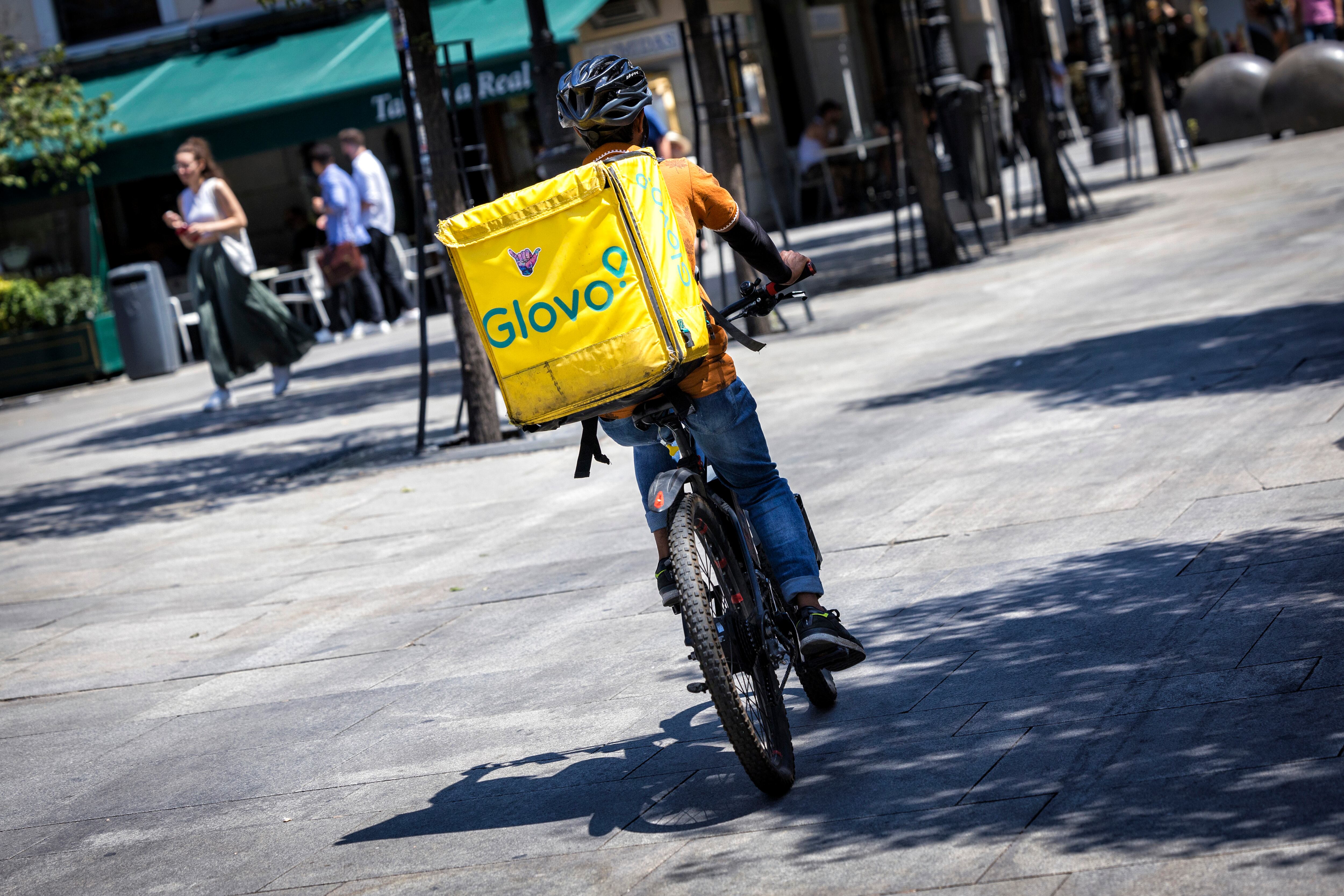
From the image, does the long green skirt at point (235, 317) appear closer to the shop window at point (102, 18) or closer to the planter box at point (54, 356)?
the planter box at point (54, 356)

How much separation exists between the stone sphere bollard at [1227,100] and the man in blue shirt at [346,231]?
A: 12.0 metres

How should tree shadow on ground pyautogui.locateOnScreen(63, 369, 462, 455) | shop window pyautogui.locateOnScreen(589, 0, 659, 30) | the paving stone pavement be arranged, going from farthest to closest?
shop window pyautogui.locateOnScreen(589, 0, 659, 30) → tree shadow on ground pyautogui.locateOnScreen(63, 369, 462, 455) → the paving stone pavement

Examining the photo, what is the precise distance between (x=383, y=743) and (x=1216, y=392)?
15.0 ft

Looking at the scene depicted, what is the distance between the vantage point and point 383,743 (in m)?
4.88

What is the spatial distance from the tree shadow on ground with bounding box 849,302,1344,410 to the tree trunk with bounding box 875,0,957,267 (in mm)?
5561

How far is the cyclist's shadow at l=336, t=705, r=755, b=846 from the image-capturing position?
3.92 meters

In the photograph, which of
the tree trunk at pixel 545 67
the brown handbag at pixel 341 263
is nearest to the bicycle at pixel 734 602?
the tree trunk at pixel 545 67

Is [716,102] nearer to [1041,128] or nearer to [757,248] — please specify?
[1041,128]

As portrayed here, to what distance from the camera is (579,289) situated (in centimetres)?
383

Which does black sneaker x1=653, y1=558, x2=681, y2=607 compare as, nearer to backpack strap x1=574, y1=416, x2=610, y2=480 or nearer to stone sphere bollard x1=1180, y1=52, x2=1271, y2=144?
backpack strap x1=574, y1=416, x2=610, y2=480

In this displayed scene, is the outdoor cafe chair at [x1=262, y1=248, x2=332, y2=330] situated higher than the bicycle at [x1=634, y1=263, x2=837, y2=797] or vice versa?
the outdoor cafe chair at [x1=262, y1=248, x2=332, y2=330]

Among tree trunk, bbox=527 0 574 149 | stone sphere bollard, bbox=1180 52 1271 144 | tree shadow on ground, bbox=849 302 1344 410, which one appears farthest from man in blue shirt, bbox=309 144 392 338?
stone sphere bollard, bbox=1180 52 1271 144

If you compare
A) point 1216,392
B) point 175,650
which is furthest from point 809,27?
point 175,650

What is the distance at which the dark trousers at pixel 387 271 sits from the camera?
746 inches
